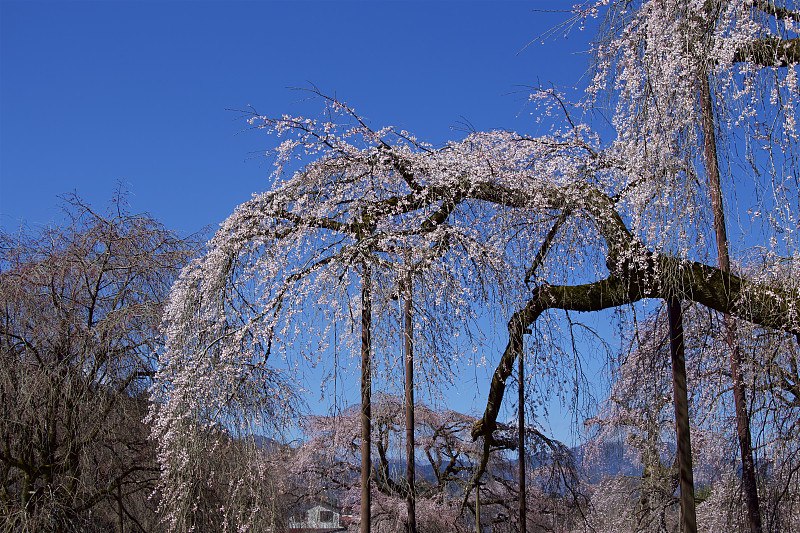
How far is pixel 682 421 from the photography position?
17.9 feet

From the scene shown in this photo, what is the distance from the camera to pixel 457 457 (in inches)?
462

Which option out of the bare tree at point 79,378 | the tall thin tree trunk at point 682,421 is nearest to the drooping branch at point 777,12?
the tall thin tree trunk at point 682,421

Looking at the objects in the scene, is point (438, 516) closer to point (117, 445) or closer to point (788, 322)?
point (117, 445)

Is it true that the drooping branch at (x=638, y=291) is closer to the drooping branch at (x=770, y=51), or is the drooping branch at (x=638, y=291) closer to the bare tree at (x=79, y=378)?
the drooping branch at (x=770, y=51)

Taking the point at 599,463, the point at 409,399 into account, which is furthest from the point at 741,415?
the point at 599,463

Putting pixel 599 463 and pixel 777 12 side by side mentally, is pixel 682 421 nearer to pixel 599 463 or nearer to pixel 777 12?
pixel 777 12

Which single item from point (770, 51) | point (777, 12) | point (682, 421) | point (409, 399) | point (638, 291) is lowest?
point (682, 421)

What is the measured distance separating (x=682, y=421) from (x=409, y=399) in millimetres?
2659

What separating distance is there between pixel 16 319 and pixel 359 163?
4.78 m

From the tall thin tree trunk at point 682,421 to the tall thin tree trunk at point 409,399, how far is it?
2224 millimetres

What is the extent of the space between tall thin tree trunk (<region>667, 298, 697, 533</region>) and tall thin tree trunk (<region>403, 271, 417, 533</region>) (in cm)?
222

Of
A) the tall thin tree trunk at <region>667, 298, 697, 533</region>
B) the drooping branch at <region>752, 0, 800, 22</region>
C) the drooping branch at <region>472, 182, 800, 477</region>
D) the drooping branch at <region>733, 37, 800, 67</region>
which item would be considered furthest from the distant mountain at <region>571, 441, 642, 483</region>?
the drooping branch at <region>752, 0, 800, 22</region>

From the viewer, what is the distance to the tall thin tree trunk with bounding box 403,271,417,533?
179 inches

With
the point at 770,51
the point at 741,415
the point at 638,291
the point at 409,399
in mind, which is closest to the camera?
the point at 770,51
